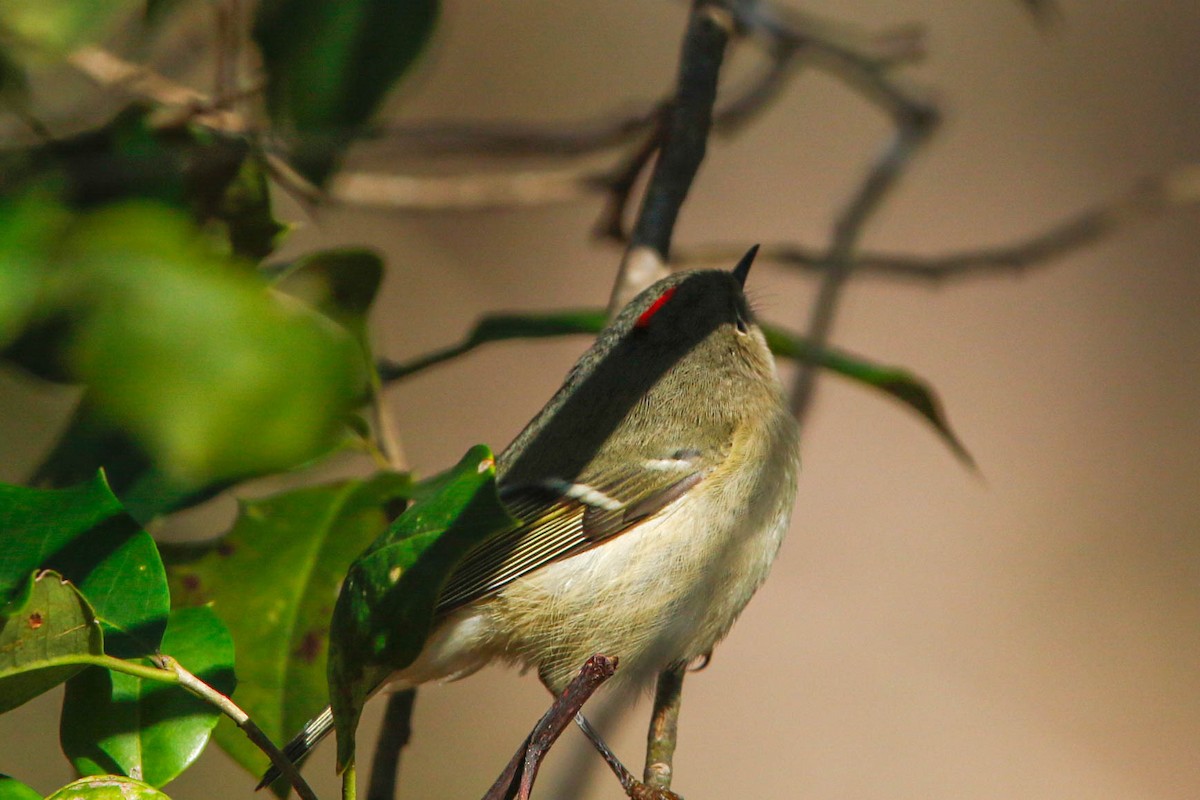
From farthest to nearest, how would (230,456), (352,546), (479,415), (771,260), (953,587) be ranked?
(479,415) < (953,587) < (771,260) < (352,546) < (230,456)

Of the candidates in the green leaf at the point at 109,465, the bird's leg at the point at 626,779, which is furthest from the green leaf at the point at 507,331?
the bird's leg at the point at 626,779

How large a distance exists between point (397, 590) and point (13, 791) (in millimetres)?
350

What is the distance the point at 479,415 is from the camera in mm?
3953

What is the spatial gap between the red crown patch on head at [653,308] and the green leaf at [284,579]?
0.52 m

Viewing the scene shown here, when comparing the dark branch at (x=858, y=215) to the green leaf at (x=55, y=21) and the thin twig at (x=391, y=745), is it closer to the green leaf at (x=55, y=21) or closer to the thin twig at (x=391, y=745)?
the thin twig at (x=391, y=745)

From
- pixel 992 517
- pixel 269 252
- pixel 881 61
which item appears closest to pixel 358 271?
pixel 269 252

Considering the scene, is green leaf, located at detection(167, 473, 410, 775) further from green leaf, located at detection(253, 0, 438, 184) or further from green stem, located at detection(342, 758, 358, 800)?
green leaf, located at detection(253, 0, 438, 184)

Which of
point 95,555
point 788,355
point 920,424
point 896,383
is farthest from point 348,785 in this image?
point 920,424

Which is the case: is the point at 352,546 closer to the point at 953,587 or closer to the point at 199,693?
the point at 199,693

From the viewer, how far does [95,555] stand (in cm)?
101

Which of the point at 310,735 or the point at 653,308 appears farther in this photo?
the point at 653,308

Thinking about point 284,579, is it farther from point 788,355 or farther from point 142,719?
point 788,355

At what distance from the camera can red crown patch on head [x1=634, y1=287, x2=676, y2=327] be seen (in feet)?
5.84

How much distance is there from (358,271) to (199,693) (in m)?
0.74
